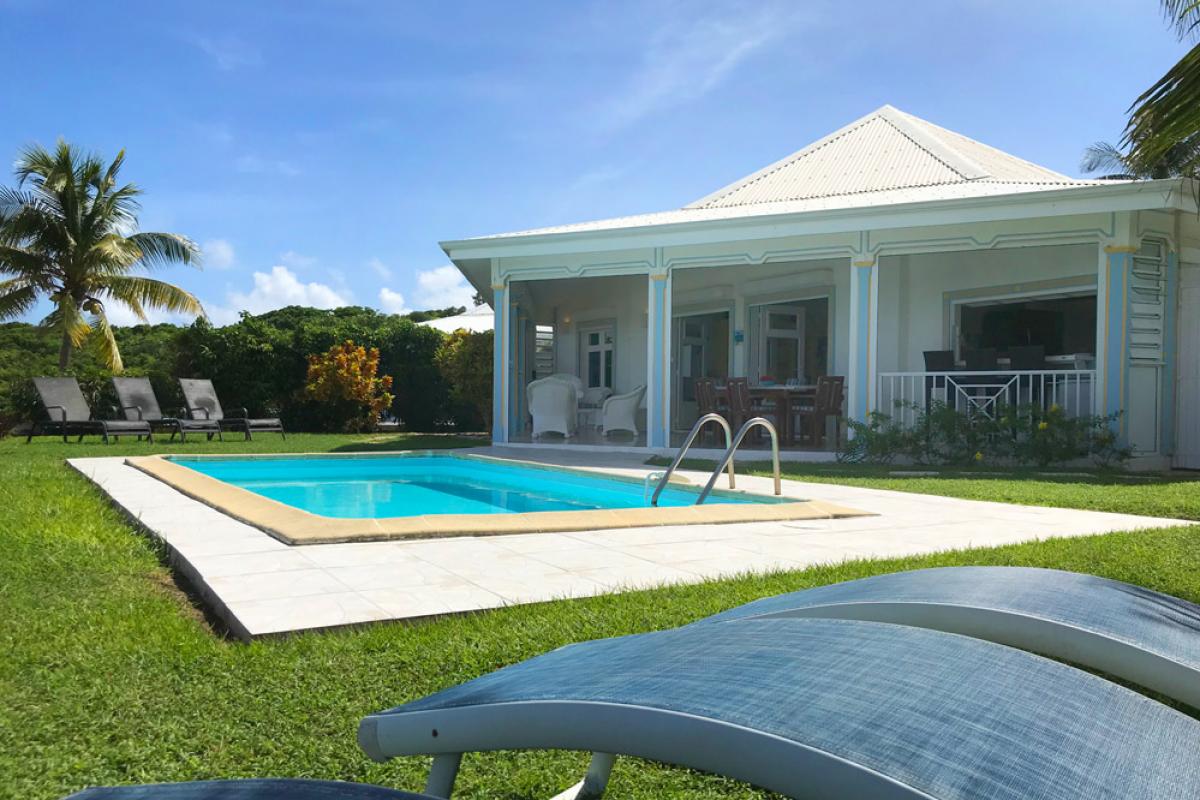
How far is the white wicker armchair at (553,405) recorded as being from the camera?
49.5 feet

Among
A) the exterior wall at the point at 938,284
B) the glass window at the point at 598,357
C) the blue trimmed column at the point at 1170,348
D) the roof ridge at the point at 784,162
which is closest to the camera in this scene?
the blue trimmed column at the point at 1170,348

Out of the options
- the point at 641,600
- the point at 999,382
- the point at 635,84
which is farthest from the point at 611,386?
the point at 641,600

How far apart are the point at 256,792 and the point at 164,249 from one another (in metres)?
23.5

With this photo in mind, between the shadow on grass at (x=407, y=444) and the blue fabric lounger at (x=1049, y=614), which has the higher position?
the blue fabric lounger at (x=1049, y=614)

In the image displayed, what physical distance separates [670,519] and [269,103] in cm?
1730

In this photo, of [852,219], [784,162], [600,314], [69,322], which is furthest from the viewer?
[69,322]

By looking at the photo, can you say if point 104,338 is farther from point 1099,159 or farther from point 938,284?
point 1099,159

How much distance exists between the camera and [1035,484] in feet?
28.3

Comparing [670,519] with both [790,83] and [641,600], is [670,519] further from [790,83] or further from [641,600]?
[790,83]

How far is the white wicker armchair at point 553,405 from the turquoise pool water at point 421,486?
330 centimetres

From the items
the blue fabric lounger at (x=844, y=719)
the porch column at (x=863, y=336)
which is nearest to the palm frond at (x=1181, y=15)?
the porch column at (x=863, y=336)

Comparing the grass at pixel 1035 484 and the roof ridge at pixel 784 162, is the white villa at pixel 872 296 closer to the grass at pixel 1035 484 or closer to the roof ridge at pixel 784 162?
the roof ridge at pixel 784 162

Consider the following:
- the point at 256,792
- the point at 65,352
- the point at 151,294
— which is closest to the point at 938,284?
the point at 256,792

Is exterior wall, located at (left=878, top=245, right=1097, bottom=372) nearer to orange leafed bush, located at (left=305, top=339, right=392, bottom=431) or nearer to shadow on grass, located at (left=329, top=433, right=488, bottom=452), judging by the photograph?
shadow on grass, located at (left=329, top=433, right=488, bottom=452)
